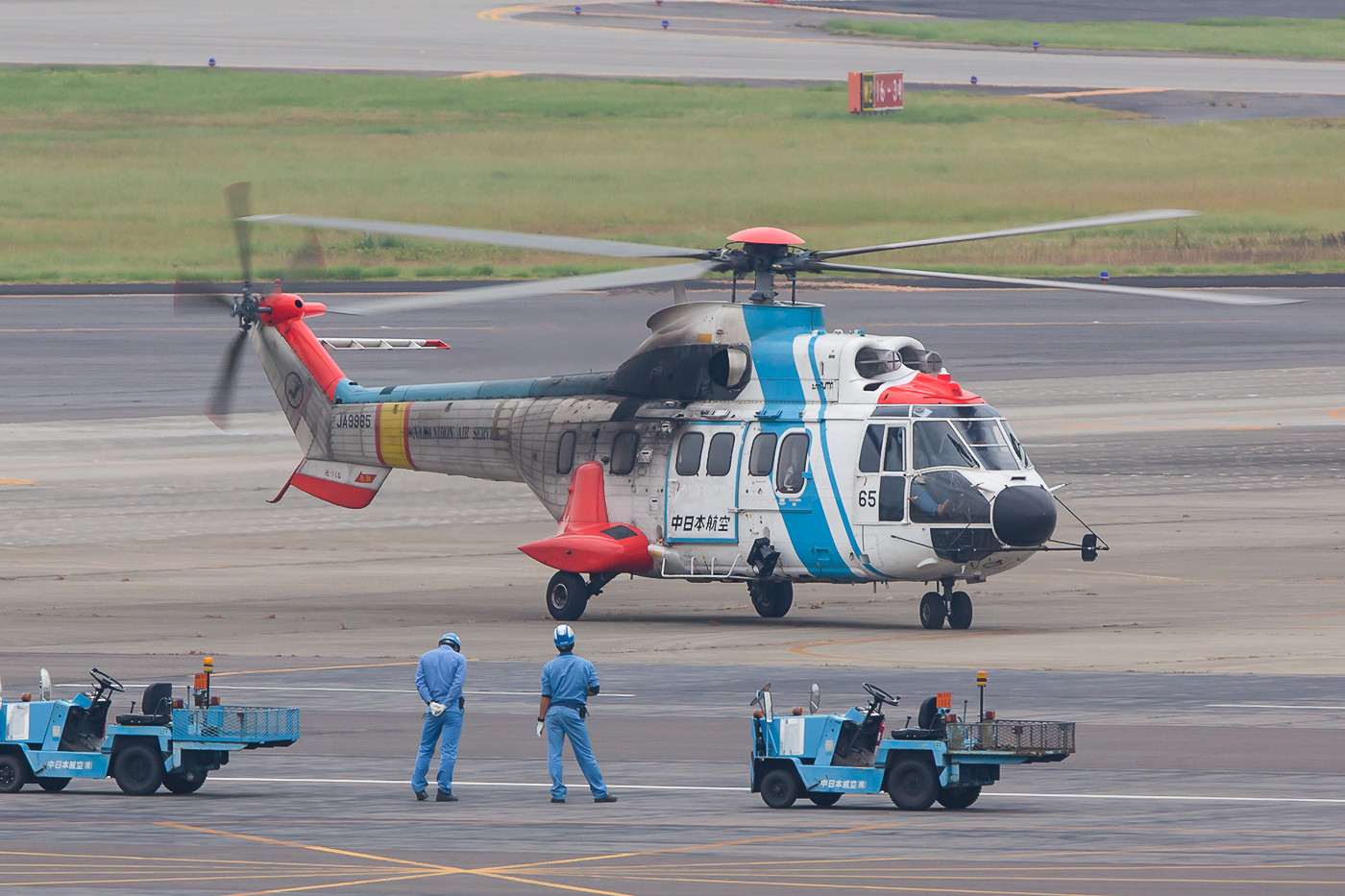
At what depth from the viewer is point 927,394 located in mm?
32344

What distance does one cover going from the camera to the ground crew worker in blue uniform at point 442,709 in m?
20.4

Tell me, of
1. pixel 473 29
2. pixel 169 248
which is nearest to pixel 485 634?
pixel 169 248

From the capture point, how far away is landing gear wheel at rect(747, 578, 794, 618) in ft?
114

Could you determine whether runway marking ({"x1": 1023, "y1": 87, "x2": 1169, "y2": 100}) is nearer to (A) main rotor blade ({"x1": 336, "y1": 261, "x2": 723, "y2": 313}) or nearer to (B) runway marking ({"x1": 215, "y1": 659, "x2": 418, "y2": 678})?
(A) main rotor blade ({"x1": 336, "y1": 261, "x2": 723, "y2": 313})

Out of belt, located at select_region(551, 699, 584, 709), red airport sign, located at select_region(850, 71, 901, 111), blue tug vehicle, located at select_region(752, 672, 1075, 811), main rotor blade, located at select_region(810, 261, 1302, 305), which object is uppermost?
red airport sign, located at select_region(850, 71, 901, 111)

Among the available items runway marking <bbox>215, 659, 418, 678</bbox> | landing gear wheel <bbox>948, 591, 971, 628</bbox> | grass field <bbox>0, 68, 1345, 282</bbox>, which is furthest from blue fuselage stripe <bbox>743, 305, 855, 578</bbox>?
grass field <bbox>0, 68, 1345, 282</bbox>

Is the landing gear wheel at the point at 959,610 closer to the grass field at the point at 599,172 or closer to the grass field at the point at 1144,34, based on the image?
the grass field at the point at 599,172

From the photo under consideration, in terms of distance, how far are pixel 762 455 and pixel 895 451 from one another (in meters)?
2.19

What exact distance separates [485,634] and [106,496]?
1889 cm

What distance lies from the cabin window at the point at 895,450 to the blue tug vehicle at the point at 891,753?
11675 mm

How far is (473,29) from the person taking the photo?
149 meters

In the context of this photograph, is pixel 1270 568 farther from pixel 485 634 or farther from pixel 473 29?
pixel 473 29

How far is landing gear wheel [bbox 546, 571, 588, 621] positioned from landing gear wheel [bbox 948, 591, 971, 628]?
214 inches

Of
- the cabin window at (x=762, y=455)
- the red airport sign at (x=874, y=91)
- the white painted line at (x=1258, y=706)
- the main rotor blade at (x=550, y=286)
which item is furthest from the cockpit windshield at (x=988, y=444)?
the red airport sign at (x=874, y=91)
